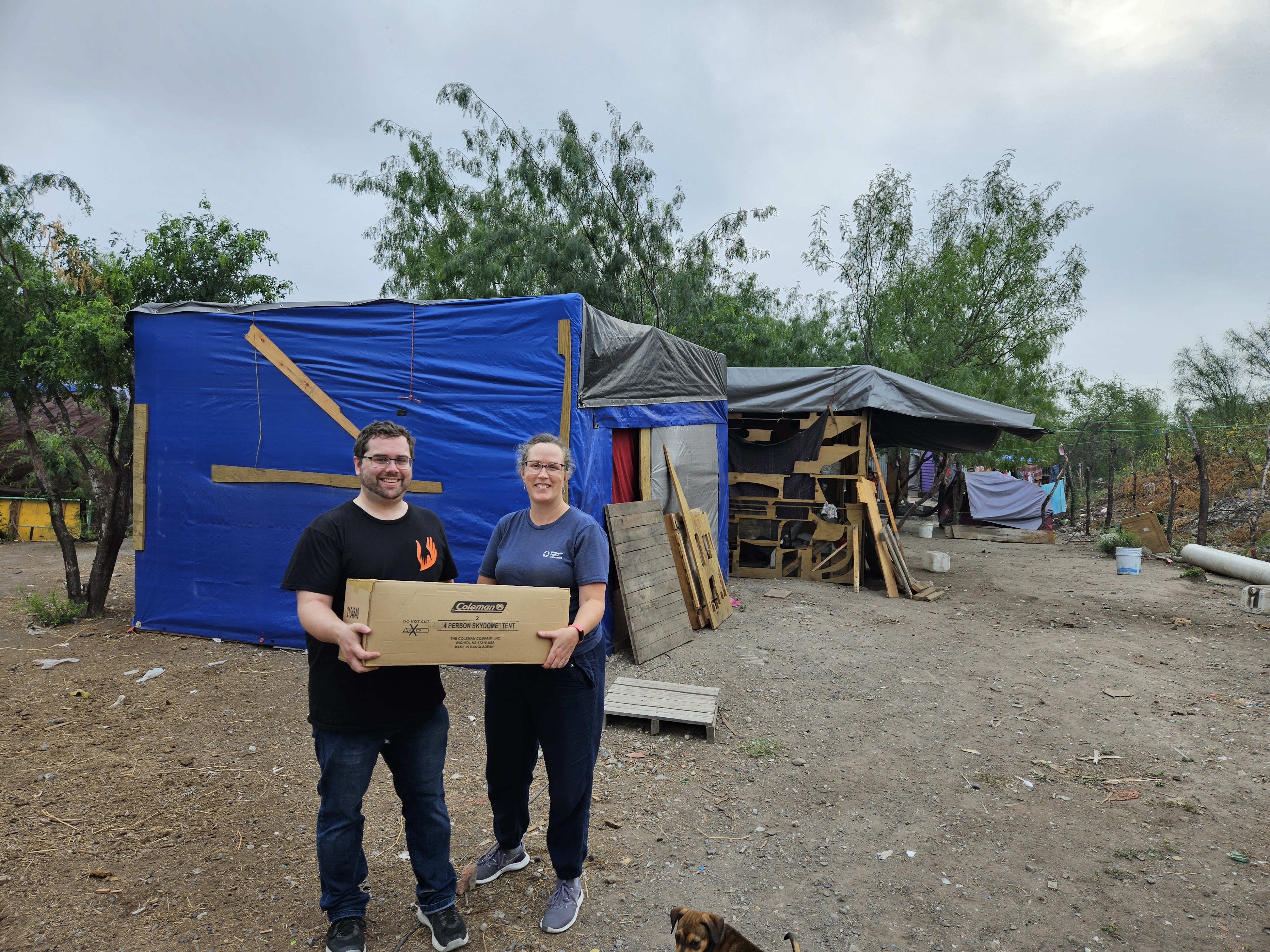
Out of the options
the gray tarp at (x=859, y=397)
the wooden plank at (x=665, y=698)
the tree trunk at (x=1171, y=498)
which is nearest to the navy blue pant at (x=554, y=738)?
the wooden plank at (x=665, y=698)

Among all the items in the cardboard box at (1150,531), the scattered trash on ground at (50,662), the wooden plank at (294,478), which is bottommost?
the scattered trash on ground at (50,662)

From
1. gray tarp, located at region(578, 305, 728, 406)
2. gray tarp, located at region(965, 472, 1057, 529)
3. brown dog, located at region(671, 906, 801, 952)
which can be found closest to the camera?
brown dog, located at region(671, 906, 801, 952)

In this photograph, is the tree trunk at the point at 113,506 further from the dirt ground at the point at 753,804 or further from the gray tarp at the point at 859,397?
the gray tarp at the point at 859,397

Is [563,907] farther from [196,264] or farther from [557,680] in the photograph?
[196,264]

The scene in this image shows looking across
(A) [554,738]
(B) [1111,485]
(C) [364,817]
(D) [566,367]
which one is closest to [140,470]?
(D) [566,367]

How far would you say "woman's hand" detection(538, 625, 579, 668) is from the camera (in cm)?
233

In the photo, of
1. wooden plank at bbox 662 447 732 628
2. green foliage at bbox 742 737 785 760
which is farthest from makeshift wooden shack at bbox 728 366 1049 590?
green foliage at bbox 742 737 785 760

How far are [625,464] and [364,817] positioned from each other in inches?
181

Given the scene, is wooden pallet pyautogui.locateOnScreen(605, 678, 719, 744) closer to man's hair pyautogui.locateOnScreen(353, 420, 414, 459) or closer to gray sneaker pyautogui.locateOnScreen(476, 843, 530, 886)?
gray sneaker pyautogui.locateOnScreen(476, 843, 530, 886)

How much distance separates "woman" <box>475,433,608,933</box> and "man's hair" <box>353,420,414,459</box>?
0.40m

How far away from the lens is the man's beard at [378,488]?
230 cm

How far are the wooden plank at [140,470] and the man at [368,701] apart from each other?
5309mm

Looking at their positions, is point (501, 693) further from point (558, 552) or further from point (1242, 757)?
point (1242, 757)

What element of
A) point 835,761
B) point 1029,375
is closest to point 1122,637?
point 835,761
